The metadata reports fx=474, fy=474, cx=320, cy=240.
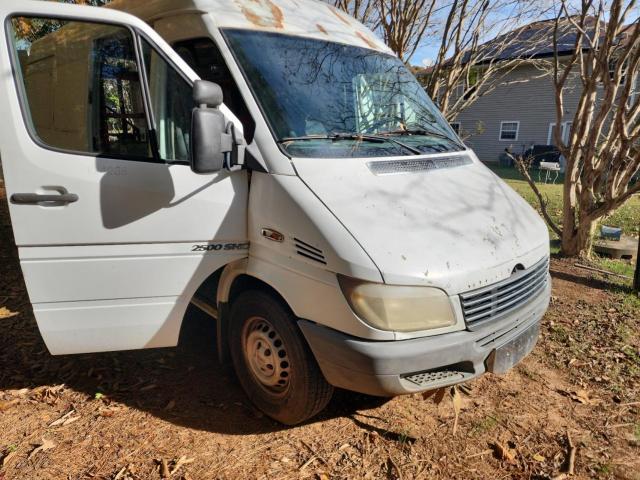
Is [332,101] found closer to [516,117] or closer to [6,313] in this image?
[6,313]

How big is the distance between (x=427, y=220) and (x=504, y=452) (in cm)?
146

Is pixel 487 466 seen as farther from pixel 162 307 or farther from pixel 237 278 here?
pixel 162 307

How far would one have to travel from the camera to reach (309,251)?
98.4 inches

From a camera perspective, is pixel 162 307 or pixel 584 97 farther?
pixel 584 97

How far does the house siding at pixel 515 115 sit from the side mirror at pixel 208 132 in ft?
68.9

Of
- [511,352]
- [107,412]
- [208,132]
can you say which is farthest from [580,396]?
[107,412]

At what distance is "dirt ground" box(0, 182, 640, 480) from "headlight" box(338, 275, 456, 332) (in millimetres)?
928

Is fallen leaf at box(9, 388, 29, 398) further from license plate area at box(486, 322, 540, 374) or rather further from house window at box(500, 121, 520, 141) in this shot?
house window at box(500, 121, 520, 141)

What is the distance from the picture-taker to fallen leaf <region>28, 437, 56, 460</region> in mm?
2738

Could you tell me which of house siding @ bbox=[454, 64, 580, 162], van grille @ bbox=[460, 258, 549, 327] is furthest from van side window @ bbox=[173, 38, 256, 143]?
house siding @ bbox=[454, 64, 580, 162]

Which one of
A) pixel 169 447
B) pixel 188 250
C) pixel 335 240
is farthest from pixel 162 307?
pixel 335 240

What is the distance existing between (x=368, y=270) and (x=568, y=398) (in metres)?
2.12

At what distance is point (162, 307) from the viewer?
2982 millimetres

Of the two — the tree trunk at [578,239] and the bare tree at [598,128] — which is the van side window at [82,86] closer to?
the bare tree at [598,128]
